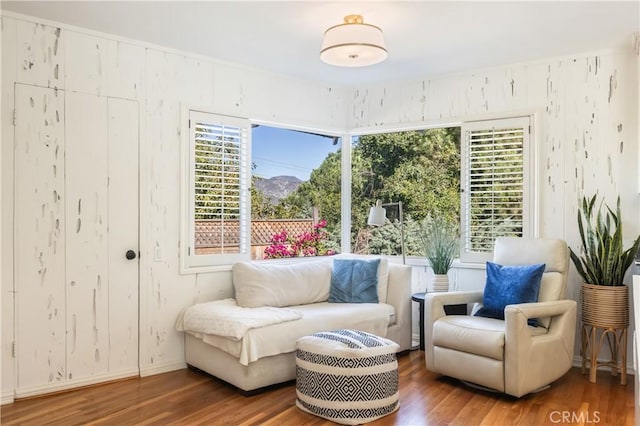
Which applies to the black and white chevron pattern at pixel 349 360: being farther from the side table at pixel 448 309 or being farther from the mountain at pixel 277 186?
→ the mountain at pixel 277 186

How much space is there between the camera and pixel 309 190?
5.25 m

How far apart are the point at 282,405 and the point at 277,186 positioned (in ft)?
7.72

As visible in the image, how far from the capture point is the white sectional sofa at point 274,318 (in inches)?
132

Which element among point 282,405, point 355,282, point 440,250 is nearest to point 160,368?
point 282,405

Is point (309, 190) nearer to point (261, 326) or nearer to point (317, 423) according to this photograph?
point (261, 326)

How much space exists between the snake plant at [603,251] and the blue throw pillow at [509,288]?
0.40 meters

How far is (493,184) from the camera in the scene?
4488 millimetres

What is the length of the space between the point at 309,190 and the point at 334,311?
1707 mm

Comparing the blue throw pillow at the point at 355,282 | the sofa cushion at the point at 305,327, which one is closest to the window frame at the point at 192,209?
the sofa cushion at the point at 305,327

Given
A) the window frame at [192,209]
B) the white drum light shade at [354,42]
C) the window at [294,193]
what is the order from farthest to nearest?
the window at [294,193] → the window frame at [192,209] → the white drum light shade at [354,42]

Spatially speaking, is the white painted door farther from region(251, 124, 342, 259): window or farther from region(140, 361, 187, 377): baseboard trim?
region(251, 124, 342, 259): window

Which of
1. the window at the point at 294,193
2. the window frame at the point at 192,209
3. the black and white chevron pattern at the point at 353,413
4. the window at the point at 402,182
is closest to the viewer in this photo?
the black and white chevron pattern at the point at 353,413

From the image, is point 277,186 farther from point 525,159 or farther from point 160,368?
point 525,159

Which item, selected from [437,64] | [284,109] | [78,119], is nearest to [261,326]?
[78,119]
